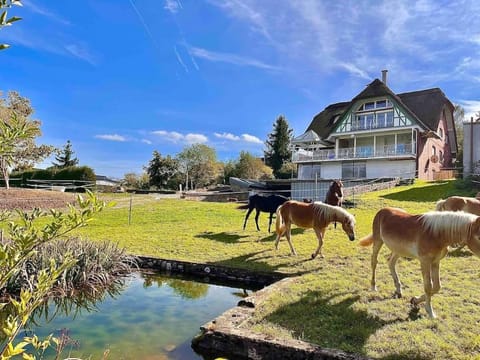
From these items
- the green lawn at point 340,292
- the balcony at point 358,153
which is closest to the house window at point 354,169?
the balcony at point 358,153

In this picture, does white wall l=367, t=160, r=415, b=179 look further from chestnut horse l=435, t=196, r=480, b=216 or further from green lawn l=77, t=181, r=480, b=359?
chestnut horse l=435, t=196, r=480, b=216

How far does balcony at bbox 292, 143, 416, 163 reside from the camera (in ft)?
85.6

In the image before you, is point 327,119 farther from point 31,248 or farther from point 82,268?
point 31,248

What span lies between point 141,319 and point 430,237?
4454mm

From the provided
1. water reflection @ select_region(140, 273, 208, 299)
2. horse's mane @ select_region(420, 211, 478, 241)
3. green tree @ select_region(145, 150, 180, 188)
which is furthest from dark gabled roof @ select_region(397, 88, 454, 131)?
horse's mane @ select_region(420, 211, 478, 241)

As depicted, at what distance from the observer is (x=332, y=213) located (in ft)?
24.7

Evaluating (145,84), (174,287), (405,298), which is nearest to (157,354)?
(174,287)

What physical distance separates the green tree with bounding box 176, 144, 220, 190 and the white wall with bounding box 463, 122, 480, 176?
91.8 feet

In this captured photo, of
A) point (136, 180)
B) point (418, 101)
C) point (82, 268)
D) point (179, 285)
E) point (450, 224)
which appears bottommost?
point (179, 285)

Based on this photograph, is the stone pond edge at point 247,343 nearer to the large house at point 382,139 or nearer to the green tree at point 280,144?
the large house at point 382,139

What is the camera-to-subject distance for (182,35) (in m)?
11.8

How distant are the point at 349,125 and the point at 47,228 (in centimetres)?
3035

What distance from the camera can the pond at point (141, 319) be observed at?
4.31 m

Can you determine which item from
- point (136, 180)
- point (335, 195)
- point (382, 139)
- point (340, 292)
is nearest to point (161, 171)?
point (136, 180)
